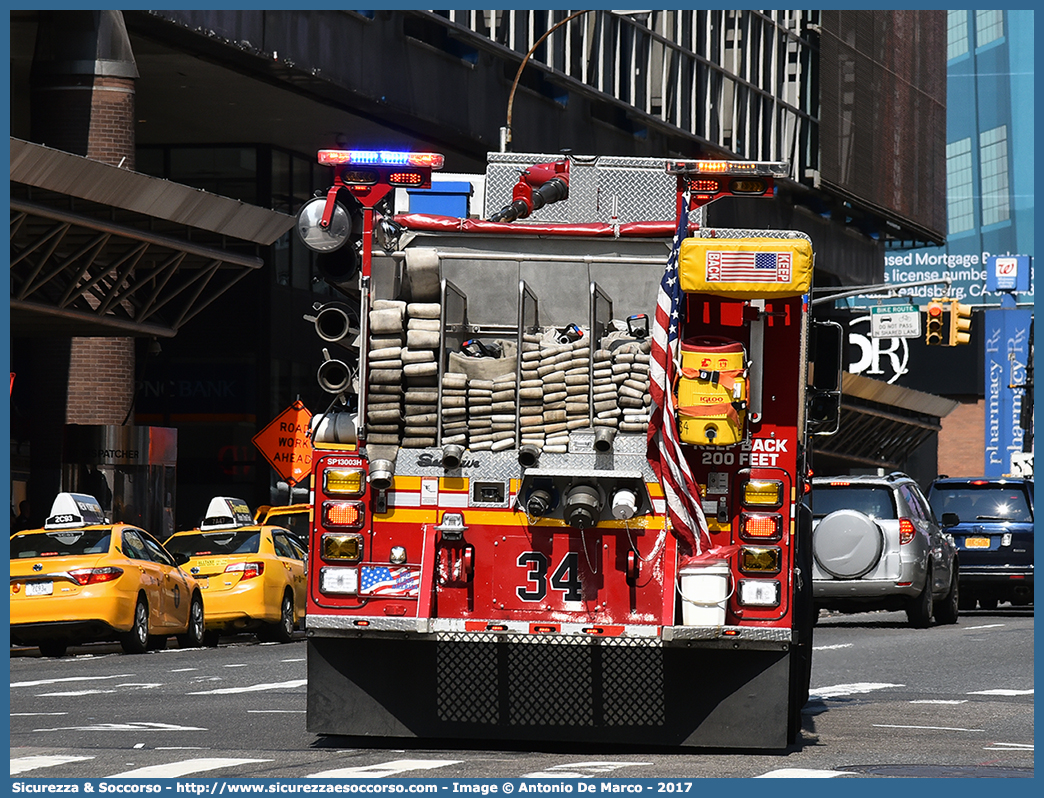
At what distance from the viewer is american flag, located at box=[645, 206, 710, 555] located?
37.4 feet

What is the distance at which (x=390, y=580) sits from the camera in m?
11.7

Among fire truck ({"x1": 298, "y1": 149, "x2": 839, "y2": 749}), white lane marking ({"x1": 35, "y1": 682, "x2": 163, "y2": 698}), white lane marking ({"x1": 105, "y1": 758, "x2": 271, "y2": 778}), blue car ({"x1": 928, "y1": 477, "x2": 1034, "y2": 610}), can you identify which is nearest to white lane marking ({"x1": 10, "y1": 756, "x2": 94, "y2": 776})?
white lane marking ({"x1": 105, "y1": 758, "x2": 271, "y2": 778})

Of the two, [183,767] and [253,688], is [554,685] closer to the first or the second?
[183,767]

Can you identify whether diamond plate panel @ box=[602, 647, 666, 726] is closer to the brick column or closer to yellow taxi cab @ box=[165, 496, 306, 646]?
yellow taxi cab @ box=[165, 496, 306, 646]

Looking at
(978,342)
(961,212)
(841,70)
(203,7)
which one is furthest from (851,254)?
(203,7)

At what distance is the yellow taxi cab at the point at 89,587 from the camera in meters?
22.4

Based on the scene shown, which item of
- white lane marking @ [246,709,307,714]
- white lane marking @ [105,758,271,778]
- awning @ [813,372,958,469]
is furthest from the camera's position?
awning @ [813,372,958,469]

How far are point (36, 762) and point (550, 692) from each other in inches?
110

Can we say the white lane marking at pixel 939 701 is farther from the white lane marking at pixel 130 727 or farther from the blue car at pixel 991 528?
the blue car at pixel 991 528

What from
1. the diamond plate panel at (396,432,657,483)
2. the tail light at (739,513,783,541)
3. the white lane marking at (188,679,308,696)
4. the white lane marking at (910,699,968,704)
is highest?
the diamond plate panel at (396,432,657,483)

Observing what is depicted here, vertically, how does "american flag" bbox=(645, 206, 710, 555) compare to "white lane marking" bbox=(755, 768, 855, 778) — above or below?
above

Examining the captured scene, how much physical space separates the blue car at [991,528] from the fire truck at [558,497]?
18.7 m

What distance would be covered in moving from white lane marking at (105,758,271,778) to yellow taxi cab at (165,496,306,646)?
1414 centimetres

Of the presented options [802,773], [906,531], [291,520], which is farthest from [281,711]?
[291,520]
